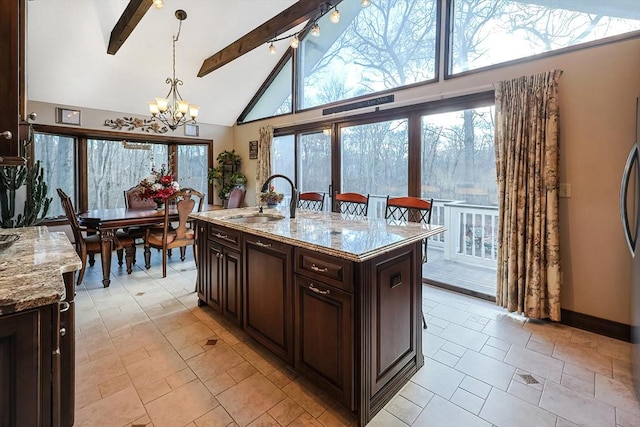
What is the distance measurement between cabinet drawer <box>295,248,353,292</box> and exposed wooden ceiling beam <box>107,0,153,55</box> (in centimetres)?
345

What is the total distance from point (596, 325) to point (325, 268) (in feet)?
8.46

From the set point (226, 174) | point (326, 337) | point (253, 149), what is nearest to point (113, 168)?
point (226, 174)

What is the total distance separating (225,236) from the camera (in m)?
2.56

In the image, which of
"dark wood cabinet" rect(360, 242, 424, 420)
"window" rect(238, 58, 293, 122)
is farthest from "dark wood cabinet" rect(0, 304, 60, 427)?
"window" rect(238, 58, 293, 122)

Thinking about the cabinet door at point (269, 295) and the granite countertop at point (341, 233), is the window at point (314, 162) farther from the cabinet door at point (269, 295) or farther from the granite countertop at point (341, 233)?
the cabinet door at point (269, 295)

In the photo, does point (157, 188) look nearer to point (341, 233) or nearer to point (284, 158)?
point (284, 158)

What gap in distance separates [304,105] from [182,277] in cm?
337

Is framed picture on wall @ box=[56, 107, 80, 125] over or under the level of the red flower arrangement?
over

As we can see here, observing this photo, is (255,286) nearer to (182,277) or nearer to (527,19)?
(182,277)

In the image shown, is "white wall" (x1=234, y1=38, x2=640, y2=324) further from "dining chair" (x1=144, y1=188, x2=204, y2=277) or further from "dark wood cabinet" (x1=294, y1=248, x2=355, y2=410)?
"dining chair" (x1=144, y1=188, x2=204, y2=277)

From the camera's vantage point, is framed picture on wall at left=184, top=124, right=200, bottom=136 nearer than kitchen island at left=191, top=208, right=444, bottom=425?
No

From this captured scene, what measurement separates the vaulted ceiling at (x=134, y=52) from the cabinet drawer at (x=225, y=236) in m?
2.95

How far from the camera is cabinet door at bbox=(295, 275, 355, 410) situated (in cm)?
165

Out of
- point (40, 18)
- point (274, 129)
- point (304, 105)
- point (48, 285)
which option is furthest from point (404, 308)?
point (40, 18)
